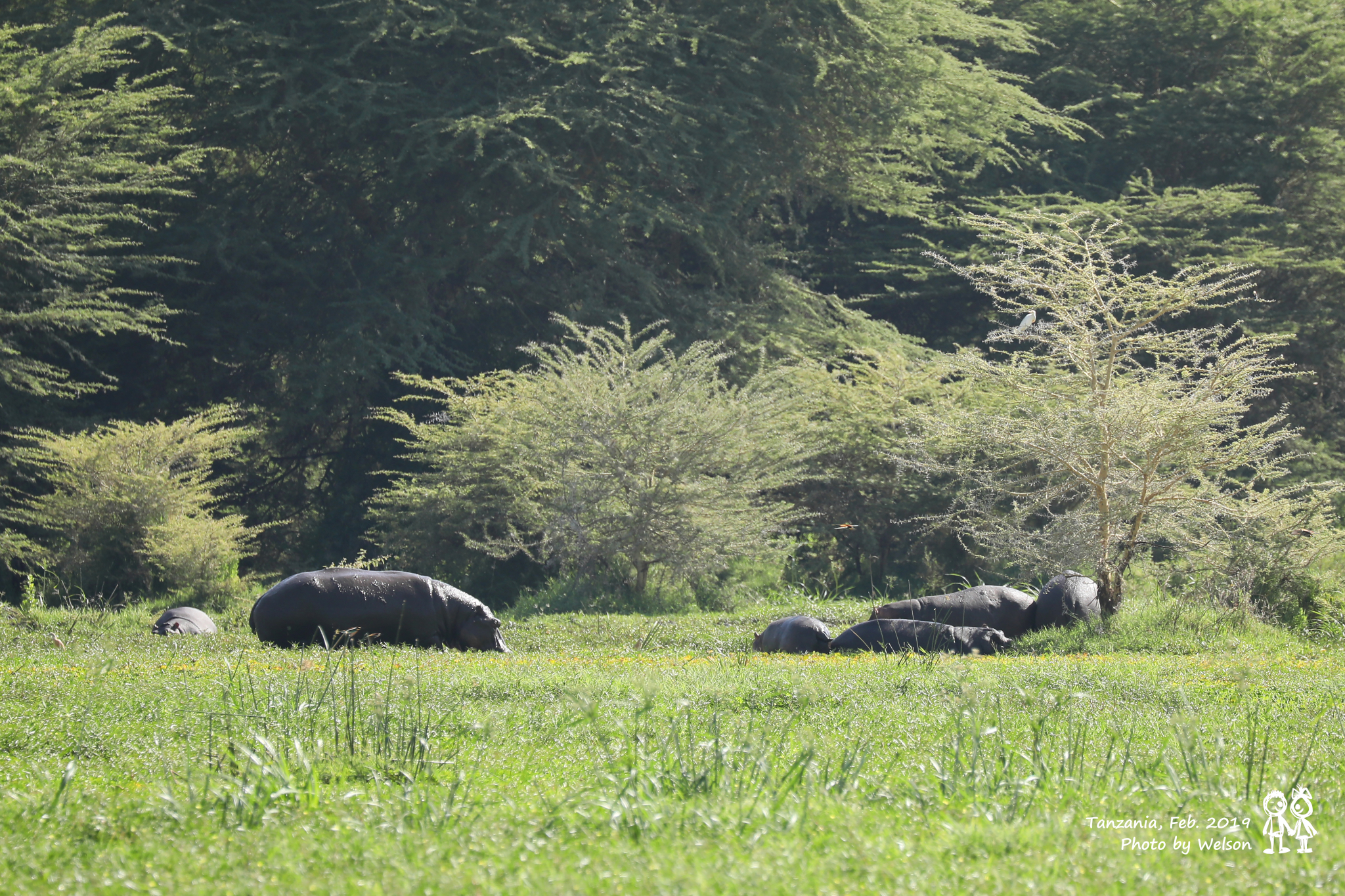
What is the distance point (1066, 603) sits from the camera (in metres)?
13.6

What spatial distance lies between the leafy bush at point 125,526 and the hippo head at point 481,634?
6595mm

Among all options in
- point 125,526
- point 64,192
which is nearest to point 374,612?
point 125,526

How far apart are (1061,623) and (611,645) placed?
5043 mm

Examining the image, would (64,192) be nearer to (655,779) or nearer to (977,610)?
(977,610)

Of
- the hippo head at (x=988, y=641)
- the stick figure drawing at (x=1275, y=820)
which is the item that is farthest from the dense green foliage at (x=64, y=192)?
the stick figure drawing at (x=1275, y=820)

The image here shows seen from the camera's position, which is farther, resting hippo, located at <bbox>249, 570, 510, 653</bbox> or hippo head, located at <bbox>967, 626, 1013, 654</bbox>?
hippo head, located at <bbox>967, 626, 1013, 654</bbox>

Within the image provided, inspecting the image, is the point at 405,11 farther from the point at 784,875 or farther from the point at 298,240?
the point at 784,875

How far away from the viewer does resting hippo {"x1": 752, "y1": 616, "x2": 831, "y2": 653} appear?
12359mm

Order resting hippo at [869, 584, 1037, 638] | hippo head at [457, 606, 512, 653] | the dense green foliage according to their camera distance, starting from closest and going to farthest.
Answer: hippo head at [457, 606, 512, 653]
resting hippo at [869, 584, 1037, 638]
the dense green foliage

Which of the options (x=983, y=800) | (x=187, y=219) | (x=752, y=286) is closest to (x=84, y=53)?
(x=187, y=219)

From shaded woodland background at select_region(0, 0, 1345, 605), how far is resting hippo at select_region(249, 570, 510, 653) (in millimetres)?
6647

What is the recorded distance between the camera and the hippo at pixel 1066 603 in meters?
13.5

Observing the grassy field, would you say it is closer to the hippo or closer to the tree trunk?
the tree trunk

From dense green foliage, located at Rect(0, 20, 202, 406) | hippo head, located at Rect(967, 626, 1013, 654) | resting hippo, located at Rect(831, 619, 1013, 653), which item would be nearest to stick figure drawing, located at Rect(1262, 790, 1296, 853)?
resting hippo, located at Rect(831, 619, 1013, 653)
